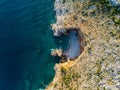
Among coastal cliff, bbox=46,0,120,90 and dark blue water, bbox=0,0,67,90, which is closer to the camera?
coastal cliff, bbox=46,0,120,90

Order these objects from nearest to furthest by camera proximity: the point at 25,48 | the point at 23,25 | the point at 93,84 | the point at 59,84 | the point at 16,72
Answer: the point at 93,84 → the point at 59,84 → the point at 16,72 → the point at 25,48 → the point at 23,25

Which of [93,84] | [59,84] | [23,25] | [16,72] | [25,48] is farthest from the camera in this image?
[23,25]

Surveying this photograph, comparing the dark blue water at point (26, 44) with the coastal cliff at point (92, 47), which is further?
the dark blue water at point (26, 44)

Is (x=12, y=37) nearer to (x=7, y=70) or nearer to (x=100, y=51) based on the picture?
(x=7, y=70)

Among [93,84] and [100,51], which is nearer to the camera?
[93,84]

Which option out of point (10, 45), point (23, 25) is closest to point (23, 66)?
point (10, 45)
